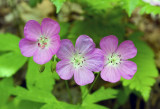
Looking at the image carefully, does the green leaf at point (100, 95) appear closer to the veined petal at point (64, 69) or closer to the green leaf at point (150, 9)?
the veined petal at point (64, 69)

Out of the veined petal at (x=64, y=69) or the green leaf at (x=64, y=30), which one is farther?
the green leaf at (x=64, y=30)

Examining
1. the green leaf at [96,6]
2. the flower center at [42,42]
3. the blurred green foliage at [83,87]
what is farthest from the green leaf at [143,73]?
the flower center at [42,42]

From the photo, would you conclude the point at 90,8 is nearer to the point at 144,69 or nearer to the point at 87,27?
the point at 87,27

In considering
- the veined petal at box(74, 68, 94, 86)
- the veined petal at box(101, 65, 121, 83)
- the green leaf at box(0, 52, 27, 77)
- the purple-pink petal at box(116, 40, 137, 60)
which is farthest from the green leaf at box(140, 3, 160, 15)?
the green leaf at box(0, 52, 27, 77)

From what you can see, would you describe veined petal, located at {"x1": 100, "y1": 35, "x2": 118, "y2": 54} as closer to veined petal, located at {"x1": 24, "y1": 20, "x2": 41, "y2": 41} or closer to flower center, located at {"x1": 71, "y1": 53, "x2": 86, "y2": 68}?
flower center, located at {"x1": 71, "y1": 53, "x2": 86, "y2": 68}

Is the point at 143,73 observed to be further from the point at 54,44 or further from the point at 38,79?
the point at 54,44

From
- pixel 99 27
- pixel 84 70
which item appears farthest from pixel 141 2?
pixel 84 70
